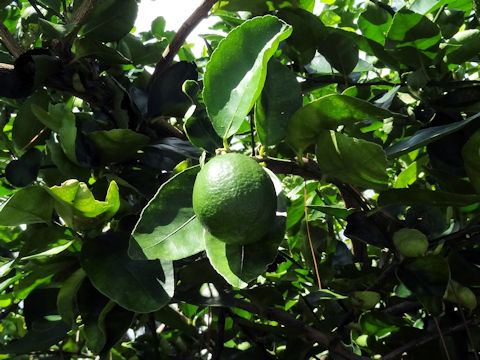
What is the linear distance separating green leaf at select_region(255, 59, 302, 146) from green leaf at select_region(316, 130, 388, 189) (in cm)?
6

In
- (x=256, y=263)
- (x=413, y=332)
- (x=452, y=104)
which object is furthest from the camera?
(x=413, y=332)

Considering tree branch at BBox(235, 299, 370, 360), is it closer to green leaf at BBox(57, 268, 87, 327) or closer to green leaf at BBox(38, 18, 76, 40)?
green leaf at BBox(57, 268, 87, 327)

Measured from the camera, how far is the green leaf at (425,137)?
0.74 meters

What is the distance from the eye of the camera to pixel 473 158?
2.89 ft

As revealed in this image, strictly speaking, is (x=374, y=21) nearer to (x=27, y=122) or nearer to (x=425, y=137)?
(x=425, y=137)

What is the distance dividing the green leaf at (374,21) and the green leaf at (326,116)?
1.72 feet

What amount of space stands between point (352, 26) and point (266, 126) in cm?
98

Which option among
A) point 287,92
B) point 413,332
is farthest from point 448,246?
point 287,92

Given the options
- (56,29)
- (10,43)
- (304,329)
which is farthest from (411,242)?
(10,43)

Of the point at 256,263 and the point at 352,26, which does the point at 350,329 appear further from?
the point at 352,26

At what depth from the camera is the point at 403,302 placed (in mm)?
1315

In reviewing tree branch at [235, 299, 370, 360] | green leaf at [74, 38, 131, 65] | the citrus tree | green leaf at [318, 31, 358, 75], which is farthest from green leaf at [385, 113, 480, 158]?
green leaf at [74, 38, 131, 65]

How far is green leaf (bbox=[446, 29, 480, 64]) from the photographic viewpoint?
1.08m

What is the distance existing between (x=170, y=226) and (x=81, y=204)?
186 mm
